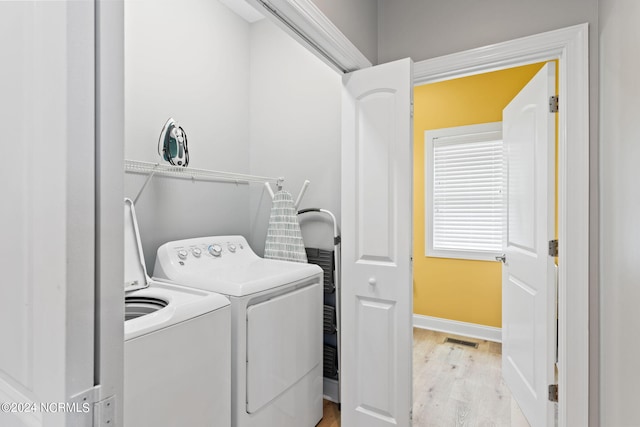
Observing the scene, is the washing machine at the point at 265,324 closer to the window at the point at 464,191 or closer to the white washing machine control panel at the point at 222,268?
the white washing machine control panel at the point at 222,268

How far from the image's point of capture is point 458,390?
238cm

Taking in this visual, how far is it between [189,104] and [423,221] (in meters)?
2.58

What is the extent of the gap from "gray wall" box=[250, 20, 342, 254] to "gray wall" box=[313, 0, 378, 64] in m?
0.44

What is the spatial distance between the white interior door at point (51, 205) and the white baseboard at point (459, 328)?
346 cm

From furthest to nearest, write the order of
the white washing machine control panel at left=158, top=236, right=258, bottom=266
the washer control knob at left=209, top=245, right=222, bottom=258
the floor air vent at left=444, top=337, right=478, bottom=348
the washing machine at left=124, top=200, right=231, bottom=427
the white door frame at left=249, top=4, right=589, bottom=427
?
the floor air vent at left=444, top=337, right=478, bottom=348 < the washer control knob at left=209, top=245, right=222, bottom=258 < the white washing machine control panel at left=158, top=236, right=258, bottom=266 < the white door frame at left=249, top=4, right=589, bottom=427 < the washing machine at left=124, top=200, right=231, bottom=427

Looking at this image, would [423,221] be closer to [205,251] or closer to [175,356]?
[205,251]

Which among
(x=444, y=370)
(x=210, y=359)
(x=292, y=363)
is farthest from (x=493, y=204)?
(x=210, y=359)

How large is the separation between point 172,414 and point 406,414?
115 centimetres

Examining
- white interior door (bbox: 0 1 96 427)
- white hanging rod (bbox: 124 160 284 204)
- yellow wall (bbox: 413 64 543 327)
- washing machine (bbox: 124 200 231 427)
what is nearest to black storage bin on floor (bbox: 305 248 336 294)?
white hanging rod (bbox: 124 160 284 204)

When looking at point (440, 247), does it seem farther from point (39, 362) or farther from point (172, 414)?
point (39, 362)

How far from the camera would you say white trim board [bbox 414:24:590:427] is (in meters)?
1.45

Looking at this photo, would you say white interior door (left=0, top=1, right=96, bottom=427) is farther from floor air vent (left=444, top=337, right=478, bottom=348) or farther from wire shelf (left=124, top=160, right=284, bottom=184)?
floor air vent (left=444, top=337, right=478, bottom=348)

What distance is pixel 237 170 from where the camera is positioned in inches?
102

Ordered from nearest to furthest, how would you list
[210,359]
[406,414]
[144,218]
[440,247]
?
1. [210,359]
2. [406,414]
3. [144,218]
4. [440,247]
